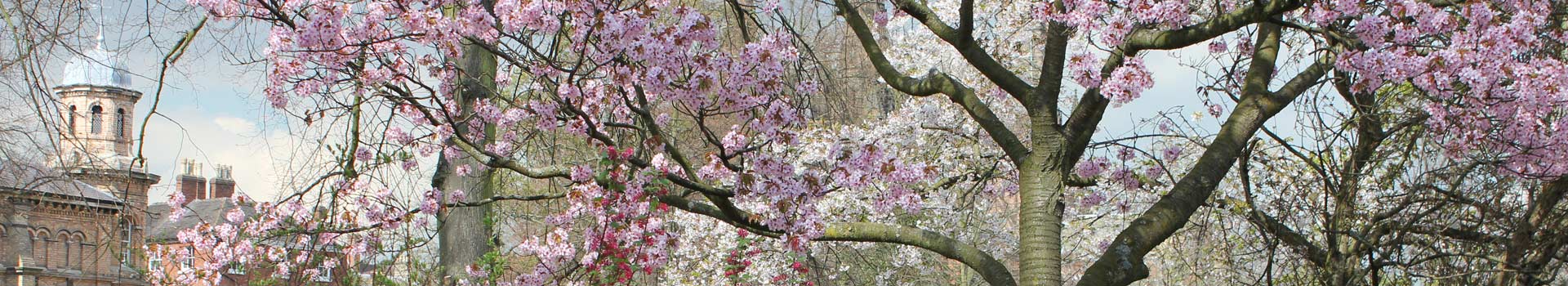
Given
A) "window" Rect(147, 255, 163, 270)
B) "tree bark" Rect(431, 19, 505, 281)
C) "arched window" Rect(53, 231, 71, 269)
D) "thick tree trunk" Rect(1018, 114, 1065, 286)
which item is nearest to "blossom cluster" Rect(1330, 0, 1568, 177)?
"thick tree trunk" Rect(1018, 114, 1065, 286)

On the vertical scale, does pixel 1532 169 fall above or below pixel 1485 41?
below

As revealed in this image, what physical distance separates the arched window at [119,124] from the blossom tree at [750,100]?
47533 mm

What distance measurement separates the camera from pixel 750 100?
6312mm

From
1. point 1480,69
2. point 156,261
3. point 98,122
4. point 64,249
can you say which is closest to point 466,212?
point 156,261

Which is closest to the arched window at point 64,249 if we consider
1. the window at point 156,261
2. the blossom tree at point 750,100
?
the window at point 156,261

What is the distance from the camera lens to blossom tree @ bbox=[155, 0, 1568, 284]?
19.7ft

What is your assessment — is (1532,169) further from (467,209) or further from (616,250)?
(467,209)

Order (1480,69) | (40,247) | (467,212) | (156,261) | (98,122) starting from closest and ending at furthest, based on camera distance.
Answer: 1. (1480,69)
2. (467,212)
3. (156,261)
4. (40,247)
5. (98,122)

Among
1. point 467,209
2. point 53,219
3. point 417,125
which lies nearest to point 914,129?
point 467,209

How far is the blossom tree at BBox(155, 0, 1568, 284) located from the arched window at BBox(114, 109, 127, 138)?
47533 mm

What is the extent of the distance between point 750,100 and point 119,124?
1997 inches

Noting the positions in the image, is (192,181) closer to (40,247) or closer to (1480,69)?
(40,247)

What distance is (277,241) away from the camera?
841cm

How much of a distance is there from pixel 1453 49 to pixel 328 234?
532cm
